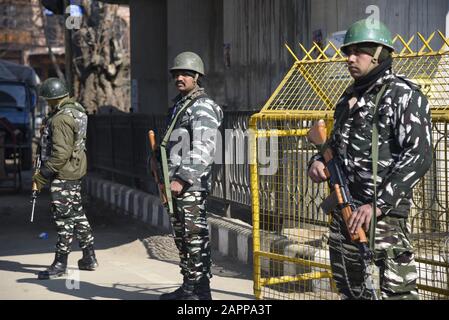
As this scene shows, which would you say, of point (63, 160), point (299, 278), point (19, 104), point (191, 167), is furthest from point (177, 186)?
point (19, 104)

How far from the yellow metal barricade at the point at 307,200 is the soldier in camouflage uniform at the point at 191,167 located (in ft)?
1.21

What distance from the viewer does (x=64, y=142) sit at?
692cm

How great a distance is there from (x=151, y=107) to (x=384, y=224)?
Result: 12.6m

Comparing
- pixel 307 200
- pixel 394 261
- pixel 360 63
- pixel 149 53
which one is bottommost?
pixel 394 261

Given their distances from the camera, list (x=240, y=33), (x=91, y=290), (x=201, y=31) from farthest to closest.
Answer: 1. (x=201, y=31)
2. (x=240, y=33)
3. (x=91, y=290)

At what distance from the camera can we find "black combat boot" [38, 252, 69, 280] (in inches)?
272

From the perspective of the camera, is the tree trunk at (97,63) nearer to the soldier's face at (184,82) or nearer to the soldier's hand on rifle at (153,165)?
the soldier's hand on rifle at (153,165)

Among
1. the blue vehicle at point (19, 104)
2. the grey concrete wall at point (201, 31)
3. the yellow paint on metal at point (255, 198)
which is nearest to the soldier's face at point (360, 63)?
the yellow paint on metal at point (255, 198)

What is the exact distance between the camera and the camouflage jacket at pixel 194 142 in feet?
18.1

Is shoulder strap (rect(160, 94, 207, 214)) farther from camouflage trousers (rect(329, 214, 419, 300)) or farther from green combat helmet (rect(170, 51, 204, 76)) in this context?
camouflage trousers (rect(329, 214, 419, 300))

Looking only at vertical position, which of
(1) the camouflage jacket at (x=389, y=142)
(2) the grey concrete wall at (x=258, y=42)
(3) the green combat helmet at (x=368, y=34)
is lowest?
(1) the camouflage jacket at (x=389, y=142)

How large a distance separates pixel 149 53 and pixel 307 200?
10903 mm

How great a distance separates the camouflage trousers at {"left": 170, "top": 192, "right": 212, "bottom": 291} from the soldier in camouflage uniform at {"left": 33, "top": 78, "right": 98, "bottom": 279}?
171 cm

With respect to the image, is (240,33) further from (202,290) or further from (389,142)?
(389,142)
